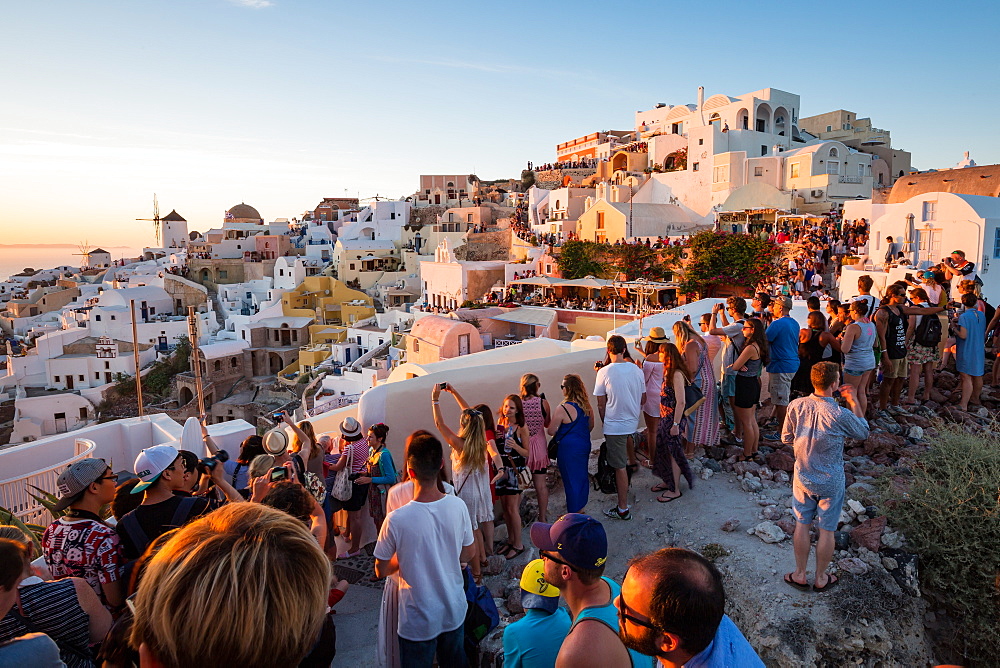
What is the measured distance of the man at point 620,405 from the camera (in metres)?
5.26

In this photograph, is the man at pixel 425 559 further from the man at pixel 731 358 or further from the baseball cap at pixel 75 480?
the man at pixel 731 358

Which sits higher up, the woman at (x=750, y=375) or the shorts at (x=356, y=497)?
the woman at (x=750, y=375)

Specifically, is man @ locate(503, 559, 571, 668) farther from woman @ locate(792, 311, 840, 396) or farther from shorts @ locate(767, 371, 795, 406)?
woman @ locate(792, 311, 840, 396)

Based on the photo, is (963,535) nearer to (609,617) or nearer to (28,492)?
(609,617)

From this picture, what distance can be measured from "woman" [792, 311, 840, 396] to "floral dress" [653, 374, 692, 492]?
1910 millimetres

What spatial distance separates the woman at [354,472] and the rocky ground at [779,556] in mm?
261

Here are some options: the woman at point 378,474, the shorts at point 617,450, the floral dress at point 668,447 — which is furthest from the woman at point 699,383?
the woman at point 378,474

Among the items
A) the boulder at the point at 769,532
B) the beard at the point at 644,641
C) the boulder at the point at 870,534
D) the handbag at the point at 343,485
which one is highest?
the beard at the point at 644,641

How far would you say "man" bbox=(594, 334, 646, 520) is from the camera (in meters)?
5.26

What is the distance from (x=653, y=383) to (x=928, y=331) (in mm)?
3748

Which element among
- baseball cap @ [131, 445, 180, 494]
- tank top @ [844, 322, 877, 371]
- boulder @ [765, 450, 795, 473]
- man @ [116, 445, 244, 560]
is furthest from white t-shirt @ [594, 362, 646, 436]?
baseball cap @ [131, 445, 180, 494]

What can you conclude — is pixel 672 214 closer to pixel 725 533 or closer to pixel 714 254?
pixel 714 254

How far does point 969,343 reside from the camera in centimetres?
656

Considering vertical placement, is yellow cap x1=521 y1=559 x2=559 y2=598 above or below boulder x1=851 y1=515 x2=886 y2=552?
above
